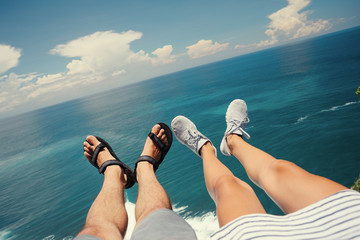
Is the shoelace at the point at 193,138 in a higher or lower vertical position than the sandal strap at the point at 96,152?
lower

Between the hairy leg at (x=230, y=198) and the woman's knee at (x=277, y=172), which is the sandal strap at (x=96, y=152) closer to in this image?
the hairy leg at (x=230, y=198)

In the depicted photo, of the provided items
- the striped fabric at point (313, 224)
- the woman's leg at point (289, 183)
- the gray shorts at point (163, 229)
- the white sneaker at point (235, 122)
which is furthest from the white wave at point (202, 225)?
the striped fabric at point (313, 224)

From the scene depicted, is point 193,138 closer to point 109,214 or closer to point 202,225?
point 109,214

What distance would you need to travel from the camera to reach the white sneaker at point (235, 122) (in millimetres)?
4180

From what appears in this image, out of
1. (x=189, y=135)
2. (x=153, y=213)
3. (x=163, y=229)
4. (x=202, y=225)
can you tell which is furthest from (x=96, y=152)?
(x=202, y=225)

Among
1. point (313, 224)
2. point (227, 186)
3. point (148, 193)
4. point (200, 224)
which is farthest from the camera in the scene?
point (200, 224)

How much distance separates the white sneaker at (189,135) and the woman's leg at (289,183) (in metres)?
1.65

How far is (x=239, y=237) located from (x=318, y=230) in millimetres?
517

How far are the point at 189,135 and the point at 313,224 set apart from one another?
3462mm

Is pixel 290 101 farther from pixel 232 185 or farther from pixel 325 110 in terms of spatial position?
pixel 232 185

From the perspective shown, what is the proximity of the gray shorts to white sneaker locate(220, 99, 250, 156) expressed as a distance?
2697 mm

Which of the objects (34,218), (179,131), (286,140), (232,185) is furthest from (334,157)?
(34,218)

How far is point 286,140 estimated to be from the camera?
18.9m

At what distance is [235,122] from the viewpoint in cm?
449
